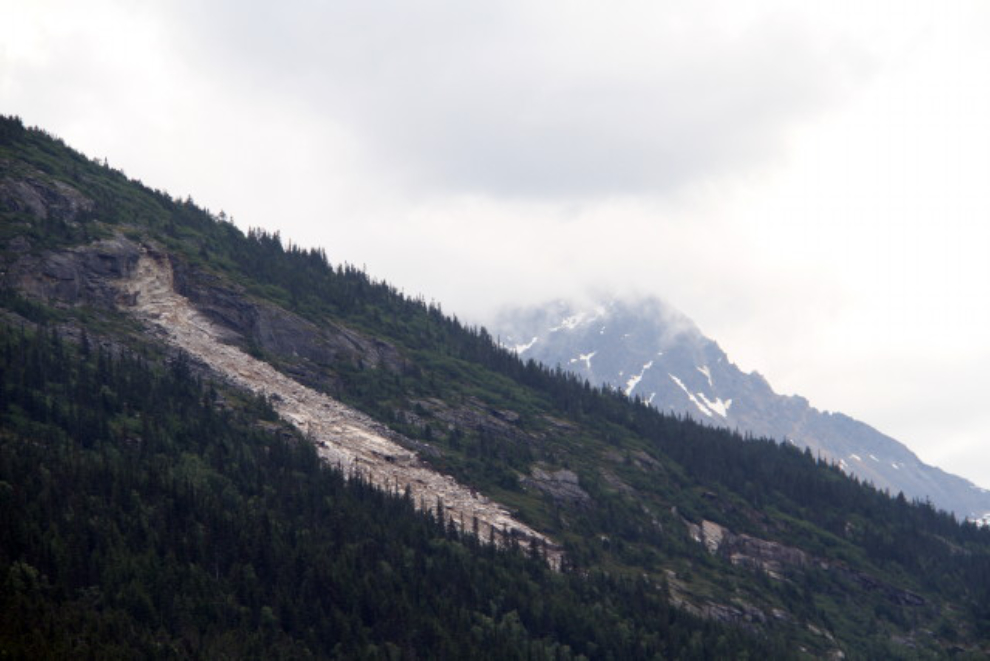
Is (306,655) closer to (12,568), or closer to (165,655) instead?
(165,655)

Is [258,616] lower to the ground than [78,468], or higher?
lower

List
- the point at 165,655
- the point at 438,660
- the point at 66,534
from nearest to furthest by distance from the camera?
the point at 165,655 < the point at 66,534 < the point at 438,660

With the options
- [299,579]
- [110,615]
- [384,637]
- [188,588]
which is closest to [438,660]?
[384,637]

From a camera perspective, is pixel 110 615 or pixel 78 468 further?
pixel 78 468

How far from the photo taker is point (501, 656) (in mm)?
196375

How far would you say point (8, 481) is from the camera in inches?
7343

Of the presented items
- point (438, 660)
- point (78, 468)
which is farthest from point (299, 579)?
point (78, 468)

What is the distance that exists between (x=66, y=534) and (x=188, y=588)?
18.7m

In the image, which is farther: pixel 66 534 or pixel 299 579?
pixel 299 579

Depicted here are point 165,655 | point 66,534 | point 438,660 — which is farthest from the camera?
→ point 438,660

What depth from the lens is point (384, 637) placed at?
196375 mm

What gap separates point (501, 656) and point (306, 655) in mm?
32628

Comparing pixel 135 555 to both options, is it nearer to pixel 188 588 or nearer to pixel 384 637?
pixel 188 588

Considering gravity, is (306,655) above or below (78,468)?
below
